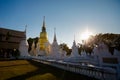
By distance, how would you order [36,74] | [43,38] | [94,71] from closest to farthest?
[94,71] < [36,74] < [43,38]

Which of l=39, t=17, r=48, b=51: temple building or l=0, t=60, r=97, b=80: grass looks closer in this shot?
l=0, t=60, r=97, b=80: grass

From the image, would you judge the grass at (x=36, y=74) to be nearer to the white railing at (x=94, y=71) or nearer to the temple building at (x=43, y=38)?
the white railing at (x=94, y=71)

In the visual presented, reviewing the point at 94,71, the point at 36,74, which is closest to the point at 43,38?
the point at 36,74

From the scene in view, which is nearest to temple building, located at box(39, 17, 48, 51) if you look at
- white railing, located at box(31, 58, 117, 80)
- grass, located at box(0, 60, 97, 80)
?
grass, located at box(0, 60, 97, 80)

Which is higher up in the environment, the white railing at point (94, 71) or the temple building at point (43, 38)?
the temple building at point (43, 38)

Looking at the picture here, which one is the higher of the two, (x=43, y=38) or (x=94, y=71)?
(x=43, y=38)

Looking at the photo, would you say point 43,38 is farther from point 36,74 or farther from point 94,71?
point 94,71

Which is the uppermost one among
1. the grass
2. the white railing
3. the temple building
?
the temple building

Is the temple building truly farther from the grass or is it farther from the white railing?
the white railing

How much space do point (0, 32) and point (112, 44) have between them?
127ft

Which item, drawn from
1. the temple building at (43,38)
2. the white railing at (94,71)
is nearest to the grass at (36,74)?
the white railing at (94,71)

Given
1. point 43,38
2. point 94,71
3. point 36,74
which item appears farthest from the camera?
point 43,38

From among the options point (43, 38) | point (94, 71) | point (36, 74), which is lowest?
point (36, 74)

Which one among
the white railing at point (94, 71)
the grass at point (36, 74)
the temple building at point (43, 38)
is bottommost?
the grass at point (36, 74)
